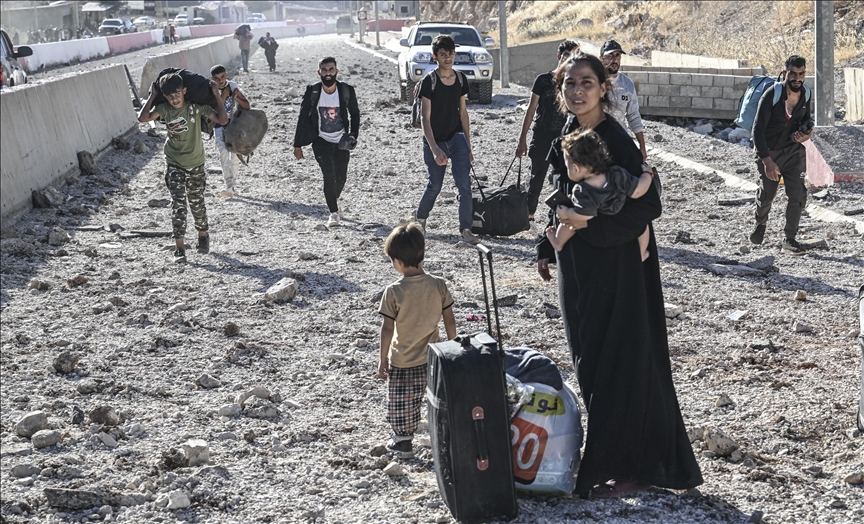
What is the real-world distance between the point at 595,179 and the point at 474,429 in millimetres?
1043

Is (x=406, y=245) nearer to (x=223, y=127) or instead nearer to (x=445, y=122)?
(x=445, y=122)

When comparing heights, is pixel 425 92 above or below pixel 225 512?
above

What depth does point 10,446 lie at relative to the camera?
16.6 feet

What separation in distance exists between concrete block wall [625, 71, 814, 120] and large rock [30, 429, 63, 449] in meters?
16.6

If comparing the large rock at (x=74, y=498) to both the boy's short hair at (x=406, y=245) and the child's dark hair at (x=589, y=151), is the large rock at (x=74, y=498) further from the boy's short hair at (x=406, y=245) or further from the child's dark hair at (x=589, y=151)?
the child's dark hair at (x=589, y=151)

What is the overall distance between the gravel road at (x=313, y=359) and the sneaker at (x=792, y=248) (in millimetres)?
111

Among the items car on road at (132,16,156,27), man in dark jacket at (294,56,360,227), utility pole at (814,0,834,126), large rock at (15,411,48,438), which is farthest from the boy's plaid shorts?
car on road at (132,16,156,27)

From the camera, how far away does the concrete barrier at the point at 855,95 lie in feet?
53.9

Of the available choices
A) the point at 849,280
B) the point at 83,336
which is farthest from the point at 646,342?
the point at 849,280

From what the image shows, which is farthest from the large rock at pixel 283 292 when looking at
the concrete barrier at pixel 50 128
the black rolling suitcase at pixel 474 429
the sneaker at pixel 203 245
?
the black rolling suitcase at pixel 474 429

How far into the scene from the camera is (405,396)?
473 cm

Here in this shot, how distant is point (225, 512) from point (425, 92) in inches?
215

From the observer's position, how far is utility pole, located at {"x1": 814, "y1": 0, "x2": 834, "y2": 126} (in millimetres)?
13109

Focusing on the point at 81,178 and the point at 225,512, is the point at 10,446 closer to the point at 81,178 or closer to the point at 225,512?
the point at 225,512
